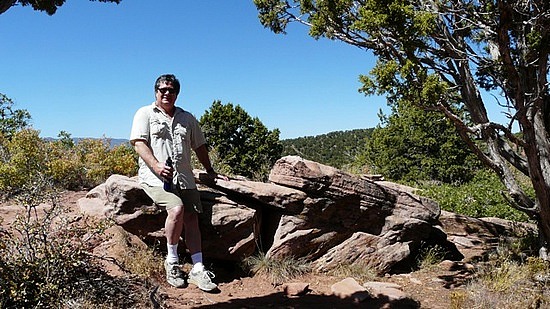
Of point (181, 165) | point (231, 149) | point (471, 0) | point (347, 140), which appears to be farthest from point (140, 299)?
point (347, 140)

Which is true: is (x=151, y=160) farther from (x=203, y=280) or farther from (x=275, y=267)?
(x=275, y=267)

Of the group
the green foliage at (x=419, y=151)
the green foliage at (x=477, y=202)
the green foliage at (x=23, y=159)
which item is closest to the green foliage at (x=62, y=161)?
the green foliage at (x=23, y=159)

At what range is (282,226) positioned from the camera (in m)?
6.16

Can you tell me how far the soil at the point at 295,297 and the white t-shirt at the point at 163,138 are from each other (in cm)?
121

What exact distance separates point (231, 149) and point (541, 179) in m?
21.8

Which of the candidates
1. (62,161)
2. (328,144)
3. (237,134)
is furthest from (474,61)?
(328,144)

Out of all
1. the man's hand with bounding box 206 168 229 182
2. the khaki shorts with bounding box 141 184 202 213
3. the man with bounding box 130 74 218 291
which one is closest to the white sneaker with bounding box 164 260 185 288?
the man with bounding box 130 74 218 291

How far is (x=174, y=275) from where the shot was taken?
482 centimetres

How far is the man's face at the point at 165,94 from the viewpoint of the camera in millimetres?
4844

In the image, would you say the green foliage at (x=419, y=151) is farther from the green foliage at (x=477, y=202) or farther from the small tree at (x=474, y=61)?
the small tree at (x=474, y=61)

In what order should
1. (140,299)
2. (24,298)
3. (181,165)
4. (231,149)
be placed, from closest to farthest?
(24,298) → (140,299) → (181,165) → (231,149)

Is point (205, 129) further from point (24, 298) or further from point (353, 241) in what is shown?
point (24, 298)

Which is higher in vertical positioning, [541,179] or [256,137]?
[256,137]

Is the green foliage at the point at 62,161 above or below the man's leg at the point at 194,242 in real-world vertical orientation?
above
